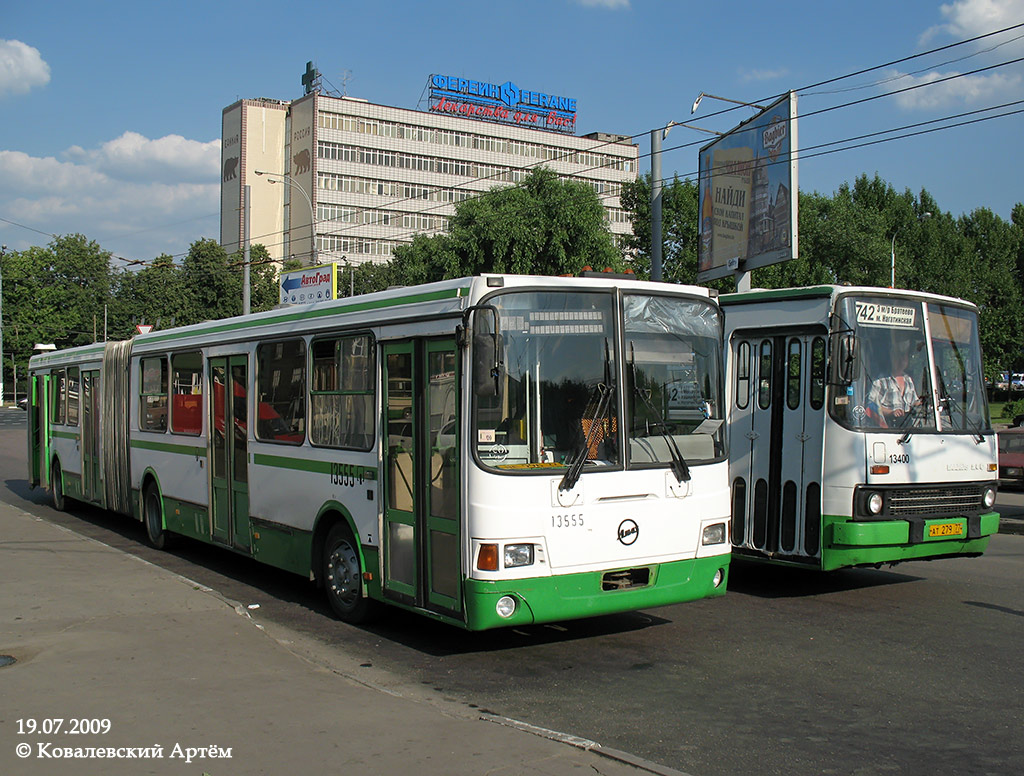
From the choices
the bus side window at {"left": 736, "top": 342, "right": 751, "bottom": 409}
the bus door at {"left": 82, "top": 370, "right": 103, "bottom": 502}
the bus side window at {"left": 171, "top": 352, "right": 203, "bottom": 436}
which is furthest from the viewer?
the bus door at {"left": 82, "top": 370, "right": 103, "bottom": 502}

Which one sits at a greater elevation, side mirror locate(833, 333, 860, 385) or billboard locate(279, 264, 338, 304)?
billboard locate(279, 264, 338, 304)

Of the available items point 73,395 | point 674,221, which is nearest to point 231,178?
point 674,221

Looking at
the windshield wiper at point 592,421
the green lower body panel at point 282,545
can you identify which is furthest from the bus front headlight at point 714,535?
the green lower body panel at point 282,545

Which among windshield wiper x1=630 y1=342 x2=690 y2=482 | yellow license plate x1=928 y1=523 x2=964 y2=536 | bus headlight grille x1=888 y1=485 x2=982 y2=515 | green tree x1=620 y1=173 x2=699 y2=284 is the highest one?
green tree x1=620 y1=173 x2=699 y2=284

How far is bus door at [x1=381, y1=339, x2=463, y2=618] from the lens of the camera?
22.8 ft

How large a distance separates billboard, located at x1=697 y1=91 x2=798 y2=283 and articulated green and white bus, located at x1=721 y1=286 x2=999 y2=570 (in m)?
9.37

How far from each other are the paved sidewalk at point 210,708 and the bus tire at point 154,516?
3899 millimetres

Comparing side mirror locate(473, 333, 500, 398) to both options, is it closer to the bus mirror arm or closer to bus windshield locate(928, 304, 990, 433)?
the bus mirror arm

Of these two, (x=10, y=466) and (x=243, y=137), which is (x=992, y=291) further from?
(x=243, y=137)

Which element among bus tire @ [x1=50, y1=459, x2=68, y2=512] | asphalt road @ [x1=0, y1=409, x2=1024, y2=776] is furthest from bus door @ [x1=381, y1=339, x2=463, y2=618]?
bus tire @ [x1=50, y1=459, x2=68, y2=512]

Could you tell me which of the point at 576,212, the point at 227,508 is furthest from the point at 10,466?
the point at 576,212

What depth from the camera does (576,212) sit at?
4222 centimetres

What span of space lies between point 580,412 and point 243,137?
9916 cm

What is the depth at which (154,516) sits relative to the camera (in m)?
13.0
